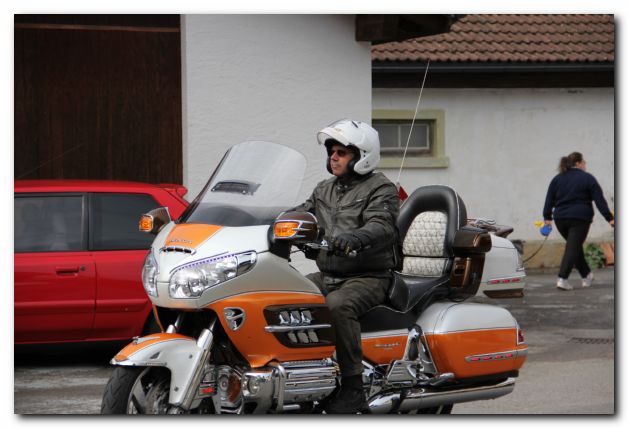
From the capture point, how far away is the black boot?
19.1 ft

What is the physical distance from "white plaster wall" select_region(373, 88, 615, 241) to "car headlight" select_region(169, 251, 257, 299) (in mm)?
11133

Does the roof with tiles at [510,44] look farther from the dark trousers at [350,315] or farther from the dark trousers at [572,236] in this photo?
the dark trousers at [350,315]

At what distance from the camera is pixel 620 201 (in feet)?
24.2

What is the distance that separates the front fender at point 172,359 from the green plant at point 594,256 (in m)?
11.6

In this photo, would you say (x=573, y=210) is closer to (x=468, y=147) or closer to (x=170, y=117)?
(x=468, y=147)

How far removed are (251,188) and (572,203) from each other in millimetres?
8644

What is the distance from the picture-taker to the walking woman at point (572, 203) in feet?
45.0

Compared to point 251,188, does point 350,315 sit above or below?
below

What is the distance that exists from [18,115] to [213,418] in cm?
601

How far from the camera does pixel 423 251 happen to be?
668 centimetres

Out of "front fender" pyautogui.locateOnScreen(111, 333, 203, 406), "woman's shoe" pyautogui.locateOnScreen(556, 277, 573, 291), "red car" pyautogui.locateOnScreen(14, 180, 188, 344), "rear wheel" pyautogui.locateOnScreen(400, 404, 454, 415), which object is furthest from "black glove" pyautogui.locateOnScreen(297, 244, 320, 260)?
"woman's shoe" pyautogui.locateOnScreen(556, 277, 573, 291)

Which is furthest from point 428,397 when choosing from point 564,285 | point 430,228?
point 564,285

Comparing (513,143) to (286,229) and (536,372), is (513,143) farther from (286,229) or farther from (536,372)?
(286,229)

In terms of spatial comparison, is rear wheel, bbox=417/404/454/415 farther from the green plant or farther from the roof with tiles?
the roof with tiles
